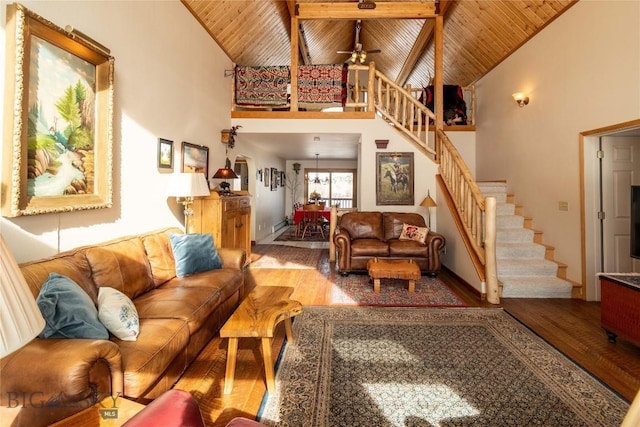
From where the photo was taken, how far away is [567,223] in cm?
399

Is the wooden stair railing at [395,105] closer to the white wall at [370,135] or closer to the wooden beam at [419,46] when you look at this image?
the white wall at [370,135]

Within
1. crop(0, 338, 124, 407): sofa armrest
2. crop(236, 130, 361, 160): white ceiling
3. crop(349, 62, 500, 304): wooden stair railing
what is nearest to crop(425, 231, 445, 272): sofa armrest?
crop(349, 62, 500, 304): wooden stair railing

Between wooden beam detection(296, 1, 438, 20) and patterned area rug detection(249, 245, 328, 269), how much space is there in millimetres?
4576

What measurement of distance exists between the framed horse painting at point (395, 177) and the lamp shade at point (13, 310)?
5.43 metres

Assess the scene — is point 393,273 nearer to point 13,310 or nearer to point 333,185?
point 13,310

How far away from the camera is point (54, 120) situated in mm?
2131

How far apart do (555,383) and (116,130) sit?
3.93 meters

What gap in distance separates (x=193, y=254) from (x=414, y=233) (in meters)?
3.36

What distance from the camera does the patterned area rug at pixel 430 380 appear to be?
5.80ft

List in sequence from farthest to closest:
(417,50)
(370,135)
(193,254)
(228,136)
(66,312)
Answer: (417,50)
(370,135)
(228,136)
(193,254)
(66,312)

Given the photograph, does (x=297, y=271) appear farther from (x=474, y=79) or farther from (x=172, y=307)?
(x=474, y=79)

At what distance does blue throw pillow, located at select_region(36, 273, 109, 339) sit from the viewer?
151 centimetres

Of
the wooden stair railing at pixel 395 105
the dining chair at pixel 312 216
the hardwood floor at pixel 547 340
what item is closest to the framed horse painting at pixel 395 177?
the wooden stair railing at pixel 395 105

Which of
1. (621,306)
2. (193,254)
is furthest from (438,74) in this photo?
(193,254)
